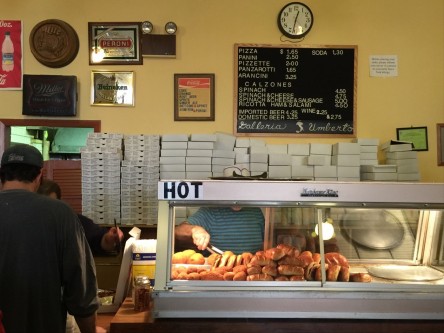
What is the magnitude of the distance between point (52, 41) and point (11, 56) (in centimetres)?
43

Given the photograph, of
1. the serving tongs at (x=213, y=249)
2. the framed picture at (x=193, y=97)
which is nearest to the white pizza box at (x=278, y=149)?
the framed picture at (x=193, y=97)

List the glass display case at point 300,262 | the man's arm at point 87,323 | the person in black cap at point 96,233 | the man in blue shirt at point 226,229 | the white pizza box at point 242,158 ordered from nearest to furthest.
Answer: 1. the glass display case at point 300,262
2. the man's arm at point 87,323
3. the man in blue shirt at point 226,229
4. the person in black cap at point 96,233
5. the white pizza box at point 242,158

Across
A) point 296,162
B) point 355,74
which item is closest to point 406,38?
point 355,74

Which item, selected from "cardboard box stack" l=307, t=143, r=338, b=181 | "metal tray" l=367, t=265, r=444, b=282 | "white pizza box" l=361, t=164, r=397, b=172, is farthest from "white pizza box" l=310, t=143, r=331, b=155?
"metal tray" l=367, t=265, r=444, b=282

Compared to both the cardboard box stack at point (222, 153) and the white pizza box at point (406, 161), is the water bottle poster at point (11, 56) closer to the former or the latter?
the cardboard box stack at point (222, 153)

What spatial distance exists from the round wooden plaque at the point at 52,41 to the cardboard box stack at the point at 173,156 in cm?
136

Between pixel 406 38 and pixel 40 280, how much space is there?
3989 millimetres

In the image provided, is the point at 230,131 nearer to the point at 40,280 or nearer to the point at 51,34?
the point at 51,34

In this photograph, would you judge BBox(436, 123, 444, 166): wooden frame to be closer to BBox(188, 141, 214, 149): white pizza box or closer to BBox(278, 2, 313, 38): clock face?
BBox(278, 2, 313, 38): clock face

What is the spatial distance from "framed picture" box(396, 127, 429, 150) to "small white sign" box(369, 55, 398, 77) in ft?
1.86

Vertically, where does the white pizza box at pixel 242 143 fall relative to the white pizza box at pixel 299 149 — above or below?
above

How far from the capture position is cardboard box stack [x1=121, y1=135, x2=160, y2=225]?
12.6 ft

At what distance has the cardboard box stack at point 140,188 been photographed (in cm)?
383

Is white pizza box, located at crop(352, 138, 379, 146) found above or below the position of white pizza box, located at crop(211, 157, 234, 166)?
above
